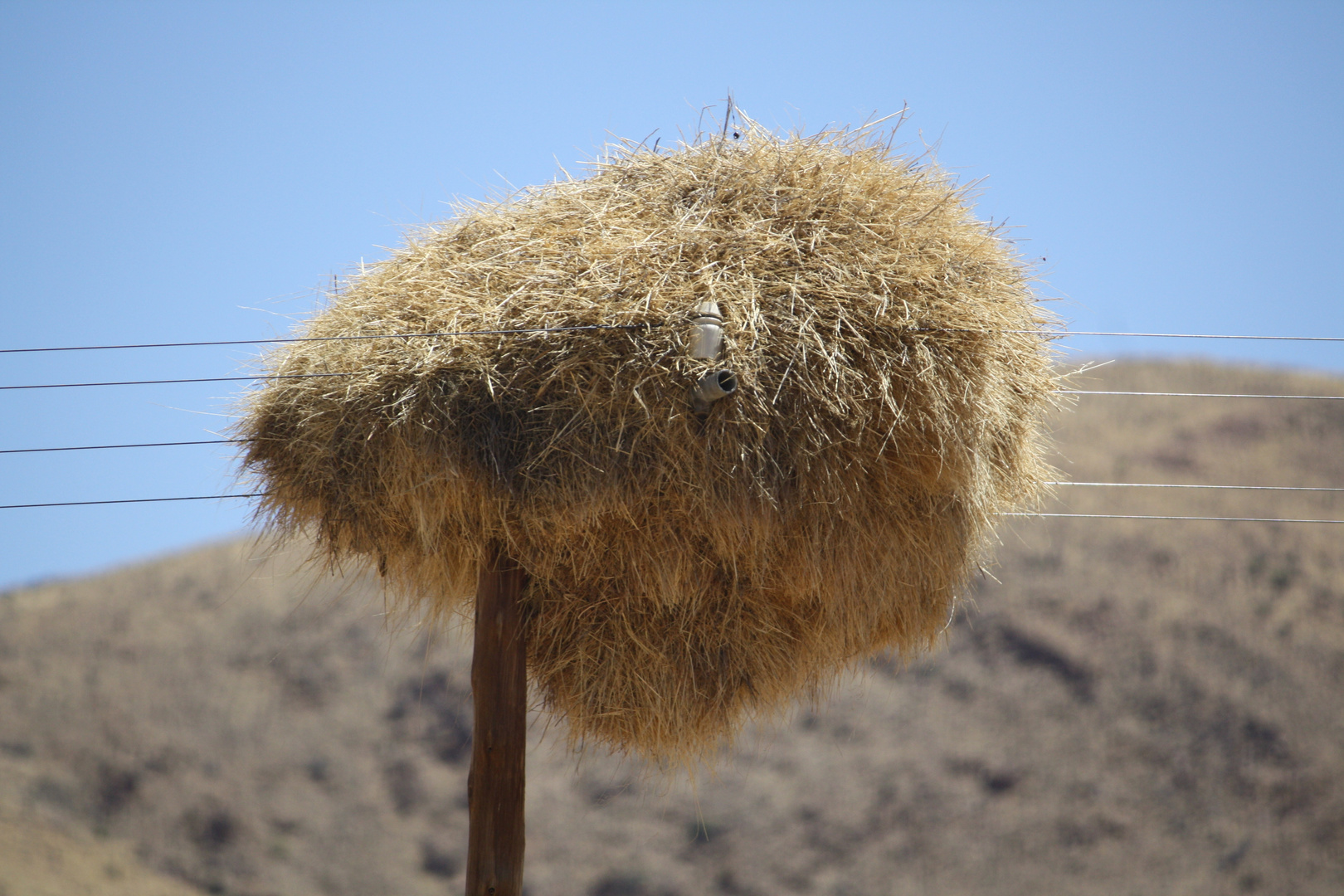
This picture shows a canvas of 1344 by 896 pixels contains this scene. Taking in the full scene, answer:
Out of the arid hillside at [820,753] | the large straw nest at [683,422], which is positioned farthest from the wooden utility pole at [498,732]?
the arid hillside at [820,753]

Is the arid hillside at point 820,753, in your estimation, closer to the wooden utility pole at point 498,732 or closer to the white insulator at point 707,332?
the wooden utility pole at point 498,732

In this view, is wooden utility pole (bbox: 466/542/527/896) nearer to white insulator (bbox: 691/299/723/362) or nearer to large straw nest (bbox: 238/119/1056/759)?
large straw nest (bbox: 238/119/1056/759)

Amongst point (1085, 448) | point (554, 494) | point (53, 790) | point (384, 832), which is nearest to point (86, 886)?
point (53, 790)

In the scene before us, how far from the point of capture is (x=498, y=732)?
4738 mm

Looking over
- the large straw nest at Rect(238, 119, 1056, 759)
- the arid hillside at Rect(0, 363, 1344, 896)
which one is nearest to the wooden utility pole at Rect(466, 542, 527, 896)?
the large straw nest at Rect(238, 119, 1056, 759)

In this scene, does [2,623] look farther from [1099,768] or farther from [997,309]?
[997,309]

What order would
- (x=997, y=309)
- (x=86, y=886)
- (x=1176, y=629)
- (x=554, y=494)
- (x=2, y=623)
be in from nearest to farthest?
(x=554, y=494) → (x=997, y=309) → (x=86, y=886) → (x=1176, y=629) → (x=2, y=623)

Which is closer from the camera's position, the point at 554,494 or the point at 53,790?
the point at 554,494

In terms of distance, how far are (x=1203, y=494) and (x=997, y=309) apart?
33.4m

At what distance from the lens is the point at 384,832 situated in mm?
28000

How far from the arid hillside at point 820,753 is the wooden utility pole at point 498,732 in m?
19.6

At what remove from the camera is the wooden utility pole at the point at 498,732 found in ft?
15.2

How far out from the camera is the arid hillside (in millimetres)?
26578

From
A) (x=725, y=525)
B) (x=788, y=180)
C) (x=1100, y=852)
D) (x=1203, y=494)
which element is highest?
(x=788, y=180)
